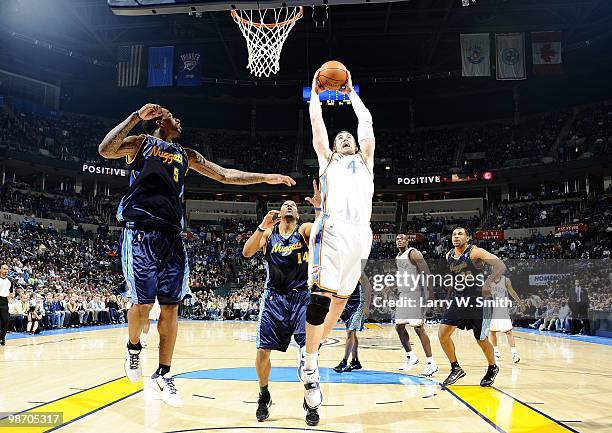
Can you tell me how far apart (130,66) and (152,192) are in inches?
833

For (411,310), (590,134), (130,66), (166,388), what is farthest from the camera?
(590,134)

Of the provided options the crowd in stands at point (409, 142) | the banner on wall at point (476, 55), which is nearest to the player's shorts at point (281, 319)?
the banner on wall at point (476, 55)

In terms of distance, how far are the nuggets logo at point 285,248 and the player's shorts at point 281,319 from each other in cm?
36

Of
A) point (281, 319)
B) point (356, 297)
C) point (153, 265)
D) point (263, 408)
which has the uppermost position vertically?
point (153, 265)

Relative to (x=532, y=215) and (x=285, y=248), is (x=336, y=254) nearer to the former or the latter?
(x=285, y=248)

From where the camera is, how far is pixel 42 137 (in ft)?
96.3

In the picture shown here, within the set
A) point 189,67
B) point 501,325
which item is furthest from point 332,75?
point 189,67

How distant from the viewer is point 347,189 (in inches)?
159

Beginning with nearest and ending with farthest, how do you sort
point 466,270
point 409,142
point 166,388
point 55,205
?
point 166,388 → point 466,270 → point 55,205 → point 409,142

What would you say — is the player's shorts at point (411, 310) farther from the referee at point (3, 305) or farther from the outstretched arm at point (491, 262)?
the referee at point (3, 305)

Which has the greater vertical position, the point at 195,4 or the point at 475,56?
the point at 475,56

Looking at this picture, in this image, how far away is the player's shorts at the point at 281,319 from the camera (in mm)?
4656

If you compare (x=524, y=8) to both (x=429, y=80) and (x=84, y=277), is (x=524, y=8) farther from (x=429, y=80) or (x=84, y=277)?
(x=84, y=277)

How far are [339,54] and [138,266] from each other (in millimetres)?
27467
